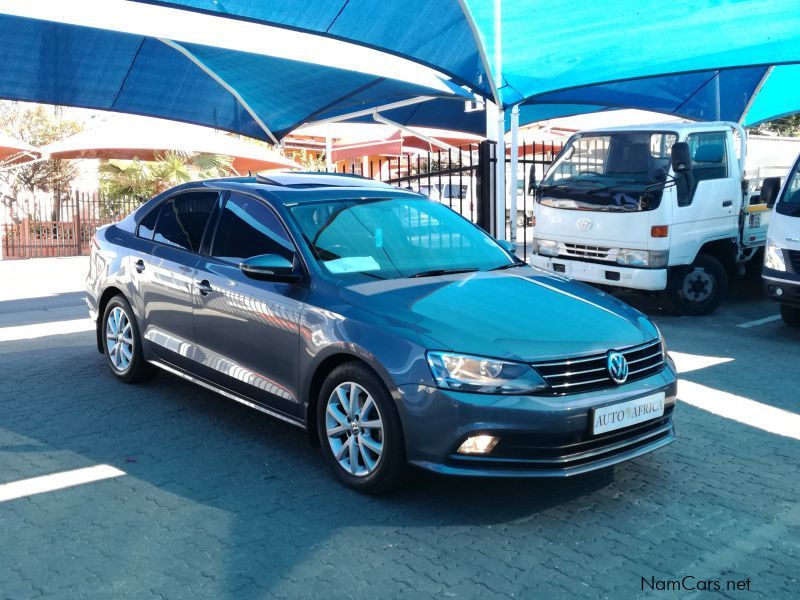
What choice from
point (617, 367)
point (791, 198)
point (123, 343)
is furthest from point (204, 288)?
point (791, 198)

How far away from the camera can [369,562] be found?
3900mm

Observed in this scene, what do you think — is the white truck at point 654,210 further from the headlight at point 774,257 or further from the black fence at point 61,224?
the black fence at point 61,224

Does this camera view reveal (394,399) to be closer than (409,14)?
Yes

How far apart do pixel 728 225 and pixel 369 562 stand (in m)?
8.30

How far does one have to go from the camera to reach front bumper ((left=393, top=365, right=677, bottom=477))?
4.16m

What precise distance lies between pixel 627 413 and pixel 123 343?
4214 millimetres

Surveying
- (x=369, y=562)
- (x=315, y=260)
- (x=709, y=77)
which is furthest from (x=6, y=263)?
(x=369, y=562)

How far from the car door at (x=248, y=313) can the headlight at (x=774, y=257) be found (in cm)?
588

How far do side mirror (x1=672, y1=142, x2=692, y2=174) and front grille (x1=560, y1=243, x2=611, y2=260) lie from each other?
1223 millimetres

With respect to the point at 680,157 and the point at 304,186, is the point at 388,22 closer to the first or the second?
the point at 680,157

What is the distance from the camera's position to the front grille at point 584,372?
4262mm

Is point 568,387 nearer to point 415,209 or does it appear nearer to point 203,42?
point 415,209

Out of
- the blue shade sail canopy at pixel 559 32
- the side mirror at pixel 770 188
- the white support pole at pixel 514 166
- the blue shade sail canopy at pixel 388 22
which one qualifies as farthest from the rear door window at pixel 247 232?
the white support pole at pixel 514 166

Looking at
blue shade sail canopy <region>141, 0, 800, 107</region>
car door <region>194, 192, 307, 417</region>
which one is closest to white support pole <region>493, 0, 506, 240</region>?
blue shade sail canopy <region>141, 0, 800, 107</region>
